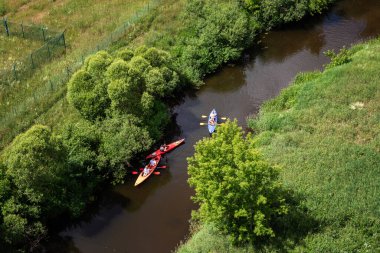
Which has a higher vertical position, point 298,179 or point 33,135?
point 33,135

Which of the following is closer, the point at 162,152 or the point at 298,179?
the point at 298,179

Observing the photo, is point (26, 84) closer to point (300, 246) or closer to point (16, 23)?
point (16, 23)

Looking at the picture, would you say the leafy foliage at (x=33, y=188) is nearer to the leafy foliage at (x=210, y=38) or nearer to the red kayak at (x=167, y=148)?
the red kayak at (x=167, y=148)

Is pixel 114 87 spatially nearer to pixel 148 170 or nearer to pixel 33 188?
pixel 148 170

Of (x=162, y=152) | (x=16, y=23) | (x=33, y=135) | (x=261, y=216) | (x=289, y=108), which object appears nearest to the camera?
(x=261, y=216)

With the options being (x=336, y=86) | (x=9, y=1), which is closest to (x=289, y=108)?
(x=336, y=86)

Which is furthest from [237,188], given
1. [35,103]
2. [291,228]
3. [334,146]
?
[35,103]

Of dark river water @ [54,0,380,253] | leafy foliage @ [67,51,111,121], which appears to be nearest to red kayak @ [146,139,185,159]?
dark river water @ [54,0,380,253]
